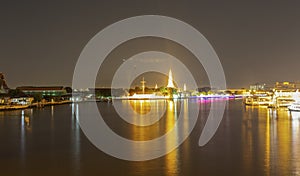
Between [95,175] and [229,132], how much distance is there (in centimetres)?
575

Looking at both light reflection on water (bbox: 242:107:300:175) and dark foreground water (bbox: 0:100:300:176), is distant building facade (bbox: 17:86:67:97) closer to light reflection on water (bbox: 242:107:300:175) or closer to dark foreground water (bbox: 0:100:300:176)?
dark foreground water (bbox: 0:100:300:176)

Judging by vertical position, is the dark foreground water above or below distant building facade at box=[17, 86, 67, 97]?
below

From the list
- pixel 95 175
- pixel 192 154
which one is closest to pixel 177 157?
pixel 192 154

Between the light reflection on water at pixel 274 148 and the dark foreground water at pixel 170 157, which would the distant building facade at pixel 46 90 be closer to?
the dark foreground water at pixel 170 157

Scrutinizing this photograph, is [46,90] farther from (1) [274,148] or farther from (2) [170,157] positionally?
Answer: (2) [170,157]

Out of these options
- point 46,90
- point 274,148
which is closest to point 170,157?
point 274,148

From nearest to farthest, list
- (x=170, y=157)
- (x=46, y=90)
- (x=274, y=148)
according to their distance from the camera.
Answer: (x=170, y=157) → (x=274, y=148) → (x=46, y=90)

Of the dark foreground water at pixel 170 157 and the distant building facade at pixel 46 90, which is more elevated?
the distant building facade at pixel 46 90

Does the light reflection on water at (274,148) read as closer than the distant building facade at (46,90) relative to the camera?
Yes

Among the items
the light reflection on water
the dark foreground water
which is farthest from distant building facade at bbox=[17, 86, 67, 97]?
the light reflection on water

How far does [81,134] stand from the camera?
420 inches

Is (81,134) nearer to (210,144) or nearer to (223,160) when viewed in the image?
(210,144)

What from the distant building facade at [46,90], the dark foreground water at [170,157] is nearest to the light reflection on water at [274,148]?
the dark foreground water at [170,157]

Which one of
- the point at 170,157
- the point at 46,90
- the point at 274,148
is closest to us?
the point at 170,157
